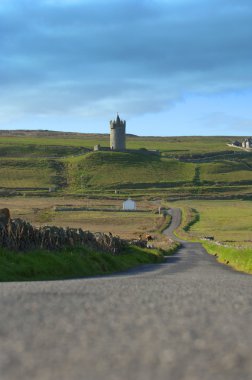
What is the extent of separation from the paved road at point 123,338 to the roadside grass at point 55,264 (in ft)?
33.1

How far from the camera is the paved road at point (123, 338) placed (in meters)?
3.60

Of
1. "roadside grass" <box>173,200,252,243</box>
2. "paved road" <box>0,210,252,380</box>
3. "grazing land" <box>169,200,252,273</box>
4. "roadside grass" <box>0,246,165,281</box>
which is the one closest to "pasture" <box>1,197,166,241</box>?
"grazing land" <box>169,200,252,273</box>

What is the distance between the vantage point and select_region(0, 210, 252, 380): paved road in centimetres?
360

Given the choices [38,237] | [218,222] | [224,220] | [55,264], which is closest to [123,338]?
[55,264]

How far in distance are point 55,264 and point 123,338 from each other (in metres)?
15.5

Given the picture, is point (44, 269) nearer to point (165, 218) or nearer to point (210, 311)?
point (210, 311)

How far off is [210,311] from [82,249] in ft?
61.1

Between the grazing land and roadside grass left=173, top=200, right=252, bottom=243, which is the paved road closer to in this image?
the grazing land

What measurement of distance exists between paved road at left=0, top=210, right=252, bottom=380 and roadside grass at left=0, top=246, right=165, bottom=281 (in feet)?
33.1

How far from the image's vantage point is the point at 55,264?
19656 millimetres

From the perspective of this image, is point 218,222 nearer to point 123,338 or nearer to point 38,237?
point 38,237

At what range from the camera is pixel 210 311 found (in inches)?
216

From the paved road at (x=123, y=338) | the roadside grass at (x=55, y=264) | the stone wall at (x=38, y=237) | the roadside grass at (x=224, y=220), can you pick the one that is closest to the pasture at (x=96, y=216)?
the roadside grass at (x=224, y=220)

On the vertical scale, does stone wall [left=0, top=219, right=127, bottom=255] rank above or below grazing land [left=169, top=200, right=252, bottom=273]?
above
